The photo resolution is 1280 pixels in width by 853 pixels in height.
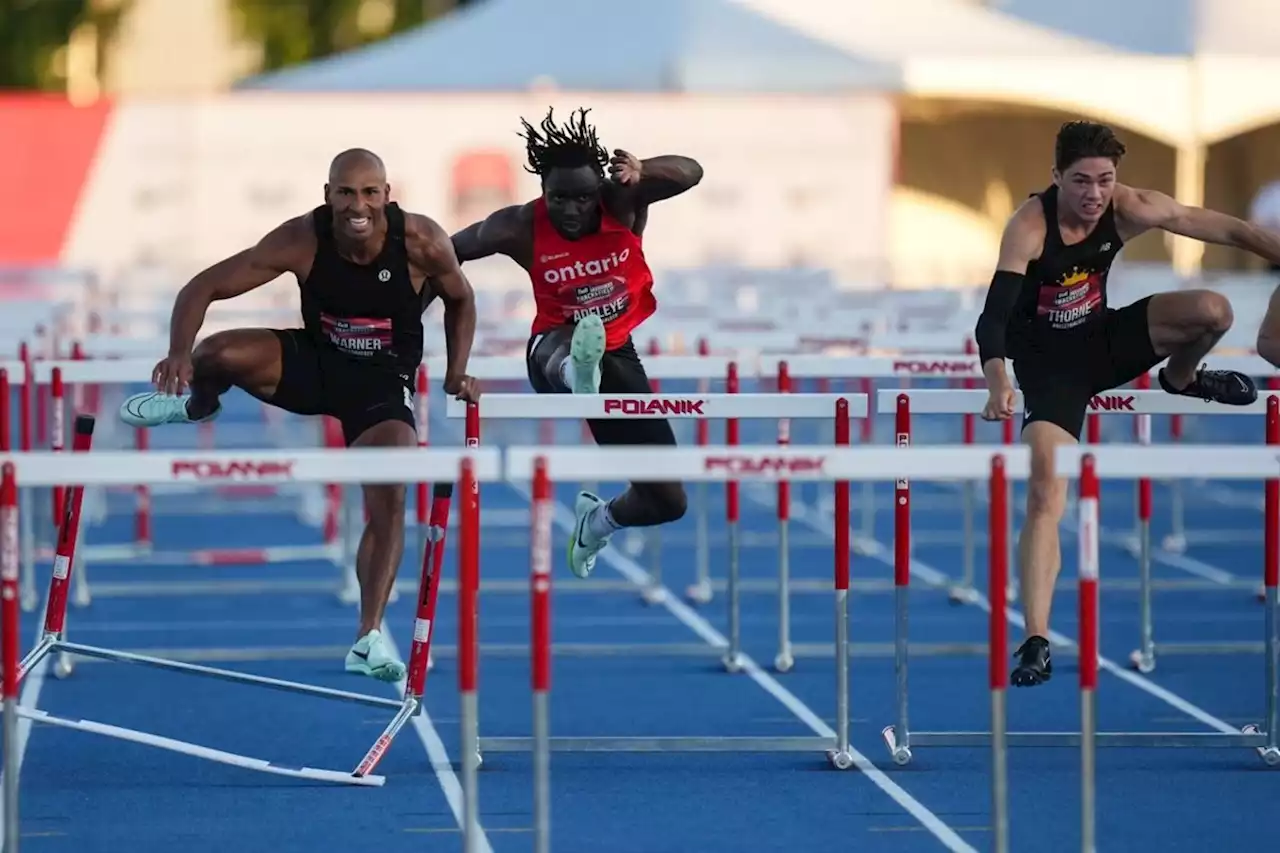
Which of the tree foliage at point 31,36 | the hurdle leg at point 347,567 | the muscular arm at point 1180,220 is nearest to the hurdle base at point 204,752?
the muscular arm at point 1180,220

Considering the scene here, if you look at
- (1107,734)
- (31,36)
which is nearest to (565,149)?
(1107,734)

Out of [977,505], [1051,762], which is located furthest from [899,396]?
[977,505]

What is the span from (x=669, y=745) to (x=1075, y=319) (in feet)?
6.35

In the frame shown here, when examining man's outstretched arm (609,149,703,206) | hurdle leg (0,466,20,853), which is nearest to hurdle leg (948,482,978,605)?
man's outstretched arm (609,149,703,206)

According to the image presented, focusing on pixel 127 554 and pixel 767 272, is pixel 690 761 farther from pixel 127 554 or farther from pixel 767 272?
pixel 767 272

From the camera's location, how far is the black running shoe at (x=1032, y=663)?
24.9 feet

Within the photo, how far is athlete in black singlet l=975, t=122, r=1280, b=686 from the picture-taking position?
7.79 meters

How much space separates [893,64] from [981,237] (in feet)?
18.8

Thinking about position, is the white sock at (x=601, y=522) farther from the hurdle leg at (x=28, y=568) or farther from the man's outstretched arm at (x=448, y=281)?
the hurdle leg at (x=28, y=568)

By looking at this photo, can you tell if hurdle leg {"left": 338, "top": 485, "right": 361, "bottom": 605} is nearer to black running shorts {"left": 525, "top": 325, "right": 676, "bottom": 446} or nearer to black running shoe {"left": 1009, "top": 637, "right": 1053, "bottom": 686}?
black running shorts {"left": 525, "top": 325, "right": 676, "bottom": 446}

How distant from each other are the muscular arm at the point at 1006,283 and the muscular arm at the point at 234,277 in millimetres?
2220

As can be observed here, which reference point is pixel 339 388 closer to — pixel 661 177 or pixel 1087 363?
pixel 661 177

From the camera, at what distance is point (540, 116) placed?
22.9 m

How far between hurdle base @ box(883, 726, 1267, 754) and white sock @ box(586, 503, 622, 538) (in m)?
1.34
